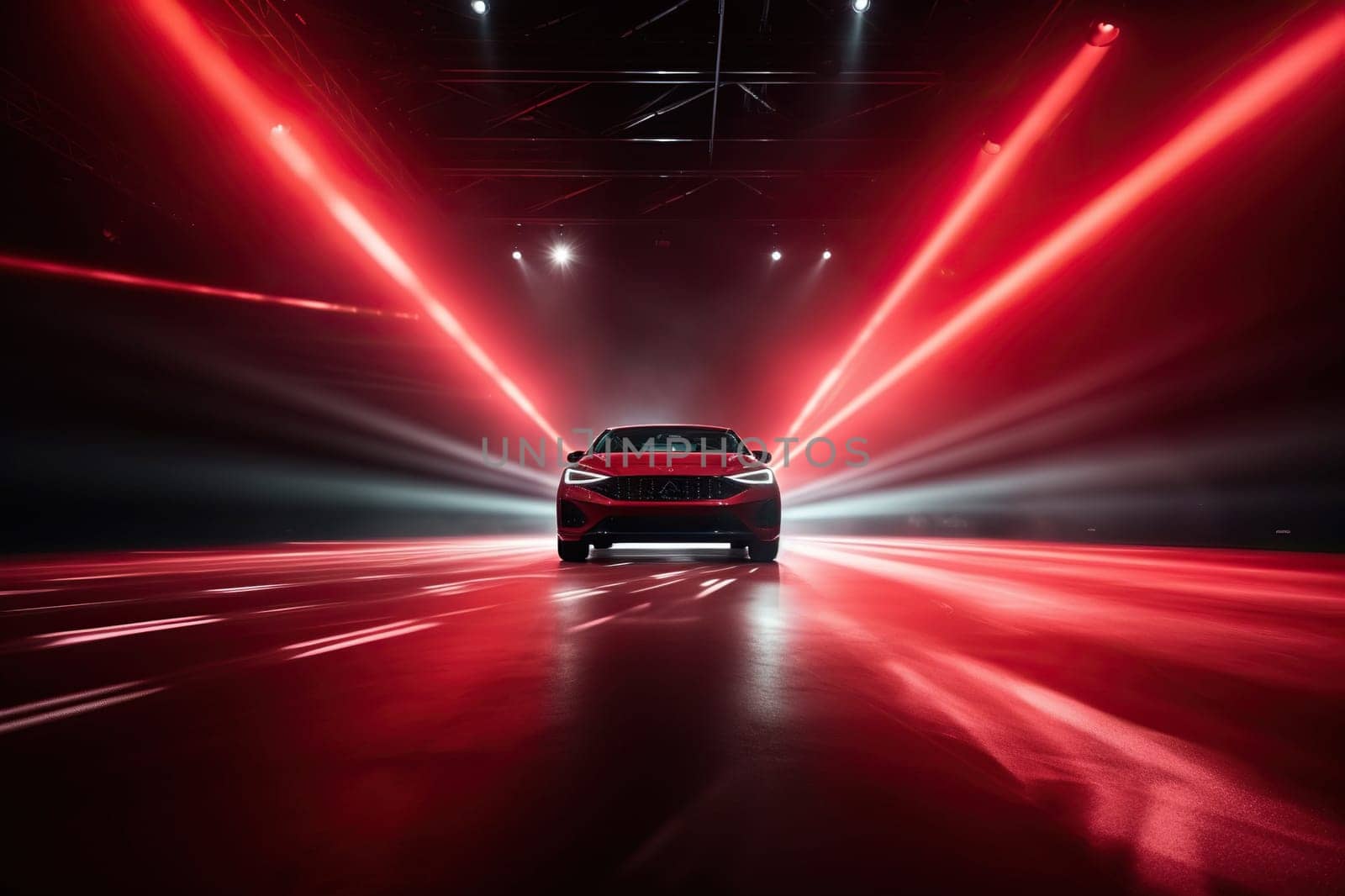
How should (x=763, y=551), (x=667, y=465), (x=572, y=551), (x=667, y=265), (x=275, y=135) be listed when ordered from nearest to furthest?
(x=667, y=465) → (x=572, y=551) → (x=763, y=551) → (x=275, y=135) → (x=667, y=265)

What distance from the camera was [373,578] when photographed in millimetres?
4617

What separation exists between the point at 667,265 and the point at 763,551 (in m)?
7.56

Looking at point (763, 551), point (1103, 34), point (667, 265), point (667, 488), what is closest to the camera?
point (667, 488)

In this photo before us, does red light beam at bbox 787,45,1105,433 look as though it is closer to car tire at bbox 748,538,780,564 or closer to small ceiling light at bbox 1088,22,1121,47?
small ceiling light at bbox 1088,22,1121,47

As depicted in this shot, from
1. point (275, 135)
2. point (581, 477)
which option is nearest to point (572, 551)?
point (581, 477)

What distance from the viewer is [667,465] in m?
5.27

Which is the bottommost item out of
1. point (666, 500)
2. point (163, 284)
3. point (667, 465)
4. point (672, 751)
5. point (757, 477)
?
point (672, 751)

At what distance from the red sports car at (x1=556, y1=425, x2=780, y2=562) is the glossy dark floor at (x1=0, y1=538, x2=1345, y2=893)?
1.95m

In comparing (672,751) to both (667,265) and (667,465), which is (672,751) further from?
(667,265)

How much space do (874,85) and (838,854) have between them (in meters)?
8.66

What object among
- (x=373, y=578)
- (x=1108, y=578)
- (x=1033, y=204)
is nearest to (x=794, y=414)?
(x=1033, y=204)

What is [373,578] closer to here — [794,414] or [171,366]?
[171,366]

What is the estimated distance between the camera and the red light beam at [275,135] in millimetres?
5793

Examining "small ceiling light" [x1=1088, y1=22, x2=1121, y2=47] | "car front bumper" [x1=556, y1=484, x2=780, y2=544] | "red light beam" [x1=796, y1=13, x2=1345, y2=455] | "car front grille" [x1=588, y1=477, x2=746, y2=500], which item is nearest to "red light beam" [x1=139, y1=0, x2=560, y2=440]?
A: "car front bumper" [x1=556, y1=484, x2=780, y2=544]
